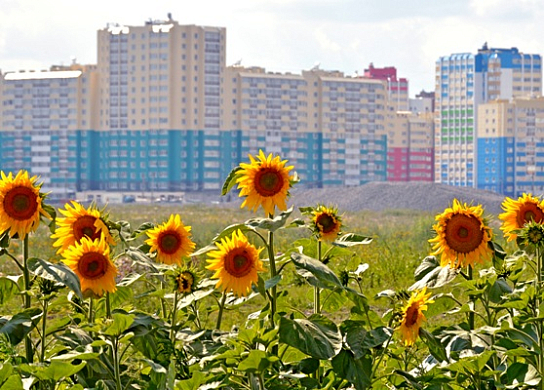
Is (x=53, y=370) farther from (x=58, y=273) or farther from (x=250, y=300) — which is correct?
(x=250, y=300)

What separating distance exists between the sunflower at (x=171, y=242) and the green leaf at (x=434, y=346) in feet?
2.33

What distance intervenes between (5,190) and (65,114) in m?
75.8

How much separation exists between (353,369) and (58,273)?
768 millimetres

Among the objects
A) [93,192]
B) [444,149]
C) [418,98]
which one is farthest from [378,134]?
[418,98]

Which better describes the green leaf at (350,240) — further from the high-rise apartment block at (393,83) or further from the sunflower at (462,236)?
the high-rise apartment block at (393,83)

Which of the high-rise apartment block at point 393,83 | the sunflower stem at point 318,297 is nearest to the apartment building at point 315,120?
the high-rise apartment block at point 393,83

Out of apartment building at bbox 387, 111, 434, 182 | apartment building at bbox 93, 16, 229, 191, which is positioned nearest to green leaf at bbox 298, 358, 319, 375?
apartment building at bbox 93, 16, 229, 191

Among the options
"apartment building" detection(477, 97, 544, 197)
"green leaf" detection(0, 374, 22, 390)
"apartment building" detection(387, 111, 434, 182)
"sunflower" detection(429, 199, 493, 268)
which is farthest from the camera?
"apartment building" detection(387, 111, 434, 182)

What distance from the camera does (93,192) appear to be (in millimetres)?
74688

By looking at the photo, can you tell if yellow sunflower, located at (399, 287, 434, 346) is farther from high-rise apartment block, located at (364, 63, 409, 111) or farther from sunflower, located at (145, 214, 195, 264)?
high-rise apartment block, located at (364, 63, 409, 111)

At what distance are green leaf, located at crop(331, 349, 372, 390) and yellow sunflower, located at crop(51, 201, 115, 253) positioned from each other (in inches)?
26.2

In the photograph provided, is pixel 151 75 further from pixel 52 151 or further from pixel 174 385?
pixel 174 385

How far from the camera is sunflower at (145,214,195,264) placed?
3158mm

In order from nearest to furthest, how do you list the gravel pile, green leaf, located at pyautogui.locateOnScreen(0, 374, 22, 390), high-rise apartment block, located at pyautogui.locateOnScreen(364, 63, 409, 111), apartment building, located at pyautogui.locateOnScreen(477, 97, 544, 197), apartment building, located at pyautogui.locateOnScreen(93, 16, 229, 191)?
1. green leaf, located at pyautogui.locateOnScreen(0, 374, 22, 390)
2. the gravel pile
3. apartment building, located at pyautogui.locateOnScreen(93, 16, 229, 191)
4. apartment building, located at pyautogui.locateOnScreen(477, 97, 544, 197)
5. high-rise apartment block, located at pyautogui.locateOnScreen(364, 63, 409, 111)
